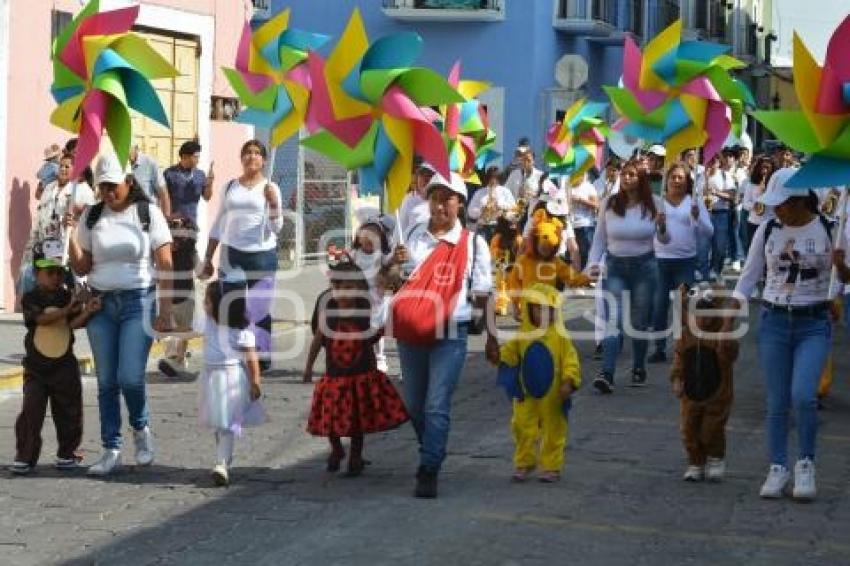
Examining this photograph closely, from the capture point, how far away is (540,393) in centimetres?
1018

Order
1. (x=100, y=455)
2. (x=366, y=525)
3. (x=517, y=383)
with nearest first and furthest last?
1. (x=366, y=525)
2. (x=517, y=383)
3. (x=100, y=455)

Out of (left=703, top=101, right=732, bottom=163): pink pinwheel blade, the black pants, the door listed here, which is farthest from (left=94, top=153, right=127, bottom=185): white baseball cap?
the door

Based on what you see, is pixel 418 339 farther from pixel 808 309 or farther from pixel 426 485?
pixel 808 309

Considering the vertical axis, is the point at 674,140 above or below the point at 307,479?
above

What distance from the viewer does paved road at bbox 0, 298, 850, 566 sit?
8.20 m

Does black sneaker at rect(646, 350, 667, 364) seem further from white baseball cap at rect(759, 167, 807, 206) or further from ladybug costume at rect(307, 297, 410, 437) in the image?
white baseball cap at rect(759, 167, 807, 206)

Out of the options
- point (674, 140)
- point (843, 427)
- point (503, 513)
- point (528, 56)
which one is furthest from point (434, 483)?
point (528, 56)

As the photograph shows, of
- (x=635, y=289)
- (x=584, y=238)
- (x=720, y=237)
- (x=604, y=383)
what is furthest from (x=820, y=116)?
(x=720, y=237)

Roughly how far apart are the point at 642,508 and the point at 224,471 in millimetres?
2119

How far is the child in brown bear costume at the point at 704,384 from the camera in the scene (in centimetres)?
1011

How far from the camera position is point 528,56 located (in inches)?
1398

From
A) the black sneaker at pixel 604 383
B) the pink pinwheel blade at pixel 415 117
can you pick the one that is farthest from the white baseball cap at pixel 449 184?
the black sneaker at pixel 604 383

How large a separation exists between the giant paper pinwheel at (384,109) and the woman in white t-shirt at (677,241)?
4.45 metres

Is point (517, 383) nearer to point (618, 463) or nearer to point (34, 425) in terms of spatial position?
point (618, 463)
